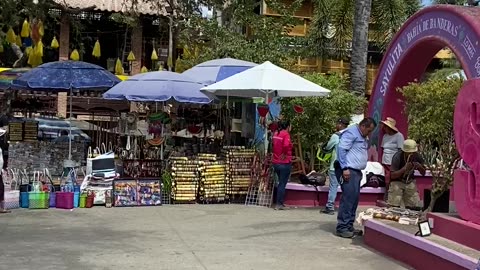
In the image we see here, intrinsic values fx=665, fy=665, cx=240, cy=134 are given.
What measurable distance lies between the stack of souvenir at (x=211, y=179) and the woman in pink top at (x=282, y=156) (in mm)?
1200

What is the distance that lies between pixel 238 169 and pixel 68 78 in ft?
12.0

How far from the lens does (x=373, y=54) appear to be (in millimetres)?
28969

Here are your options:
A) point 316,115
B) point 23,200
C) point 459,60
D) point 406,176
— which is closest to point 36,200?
point 23,200

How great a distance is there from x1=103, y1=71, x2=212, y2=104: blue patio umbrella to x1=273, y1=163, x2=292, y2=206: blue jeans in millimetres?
2432

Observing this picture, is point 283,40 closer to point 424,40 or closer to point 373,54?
point 424,40

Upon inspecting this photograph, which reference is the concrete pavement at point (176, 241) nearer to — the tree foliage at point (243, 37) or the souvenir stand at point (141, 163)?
the souvenir stand at point (141, 163)

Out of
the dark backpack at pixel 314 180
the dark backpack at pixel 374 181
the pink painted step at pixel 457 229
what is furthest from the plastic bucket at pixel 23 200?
the pink painted step at pixel 457 229

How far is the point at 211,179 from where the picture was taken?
489 inches

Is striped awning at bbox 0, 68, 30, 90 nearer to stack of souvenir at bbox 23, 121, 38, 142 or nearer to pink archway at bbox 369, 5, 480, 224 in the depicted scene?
stack of souvenir at bbox 23, 121, 38, 142

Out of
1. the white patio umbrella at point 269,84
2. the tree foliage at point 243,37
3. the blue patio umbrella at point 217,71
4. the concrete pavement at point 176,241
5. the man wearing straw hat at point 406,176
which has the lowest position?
the concrete pavement at point 176,241

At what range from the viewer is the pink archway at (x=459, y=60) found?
23.9ft

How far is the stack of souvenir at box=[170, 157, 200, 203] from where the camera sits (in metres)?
12.3

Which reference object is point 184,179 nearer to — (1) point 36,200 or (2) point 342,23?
(1) point 36,200

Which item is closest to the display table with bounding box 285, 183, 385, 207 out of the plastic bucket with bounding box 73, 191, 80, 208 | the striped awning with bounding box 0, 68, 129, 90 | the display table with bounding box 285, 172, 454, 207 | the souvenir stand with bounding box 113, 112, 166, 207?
the display table with bounding box 285, 172, 454, 207
